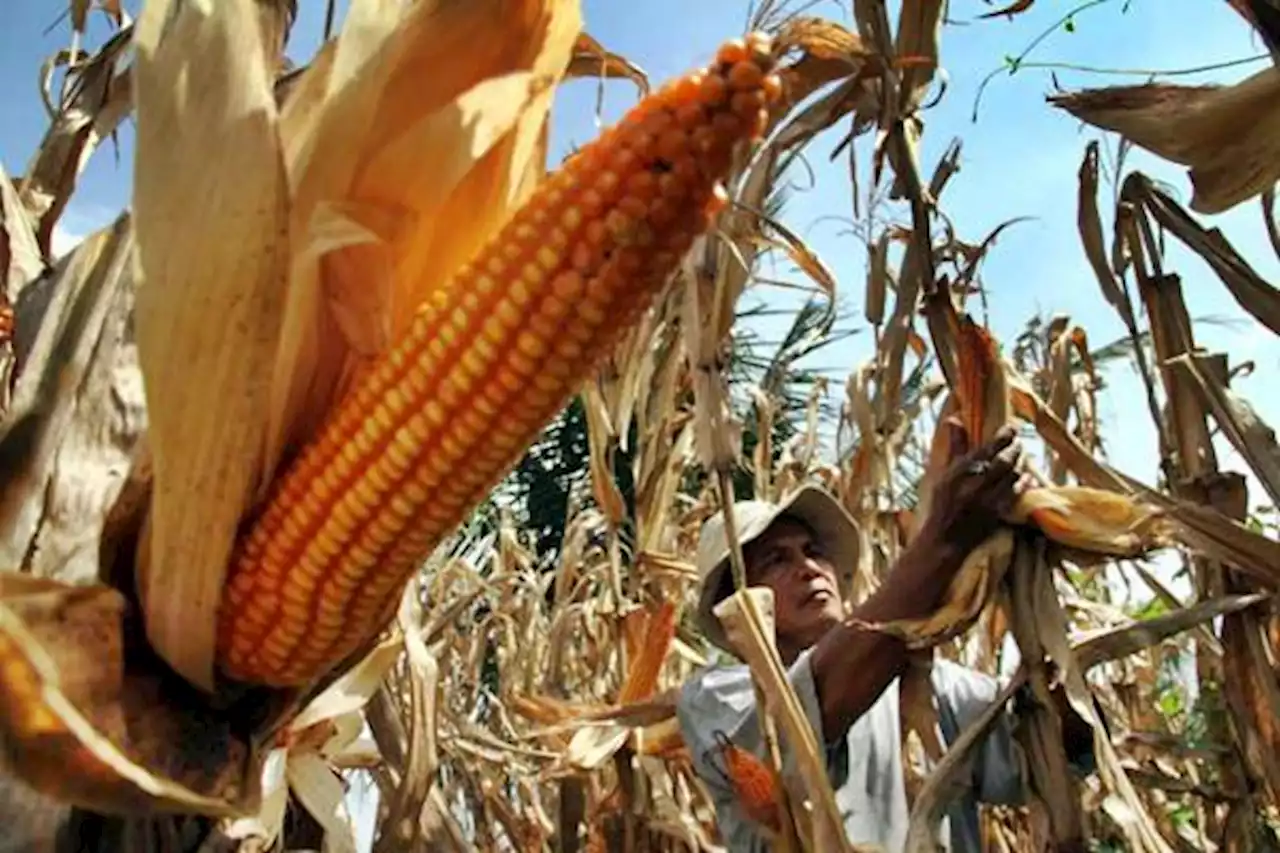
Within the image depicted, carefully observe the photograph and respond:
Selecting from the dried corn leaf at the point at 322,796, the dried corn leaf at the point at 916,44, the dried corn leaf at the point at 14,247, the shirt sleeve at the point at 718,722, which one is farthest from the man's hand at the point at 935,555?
the dried corn leaf at the point at 14,247

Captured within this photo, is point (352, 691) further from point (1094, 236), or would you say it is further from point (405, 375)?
point (1094, 236)

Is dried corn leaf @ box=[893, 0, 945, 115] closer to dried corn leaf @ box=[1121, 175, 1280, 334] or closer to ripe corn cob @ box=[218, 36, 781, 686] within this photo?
dried corn leaf @ box=[1121, 175, 1280, 334]

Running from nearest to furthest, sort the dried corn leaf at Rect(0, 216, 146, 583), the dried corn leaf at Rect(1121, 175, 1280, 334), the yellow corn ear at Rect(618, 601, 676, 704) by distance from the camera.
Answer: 1. the dried corn leaf at Rect(0, 216, 146, 583)
2. the dried corn leaf at Rect(1121, 175, 1280, 334)
3. the yellow corn ear at Rect(618, 601, 676, 704)

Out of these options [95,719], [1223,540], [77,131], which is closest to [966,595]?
[1223,540]

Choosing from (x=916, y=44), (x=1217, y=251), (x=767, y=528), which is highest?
(x=916, y=44)

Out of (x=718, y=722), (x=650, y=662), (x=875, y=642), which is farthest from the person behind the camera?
(x=650, y=662)

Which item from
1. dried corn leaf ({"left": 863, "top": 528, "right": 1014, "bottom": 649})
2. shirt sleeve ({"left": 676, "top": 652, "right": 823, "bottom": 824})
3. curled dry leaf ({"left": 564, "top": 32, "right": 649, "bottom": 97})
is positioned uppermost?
curled dry leaf ({"left": 564, "top": 32, "right": 649, "bottom": 97})

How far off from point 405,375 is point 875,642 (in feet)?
3.00

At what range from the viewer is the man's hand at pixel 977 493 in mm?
1510

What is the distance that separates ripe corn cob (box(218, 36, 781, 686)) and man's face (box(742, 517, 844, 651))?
1.38m

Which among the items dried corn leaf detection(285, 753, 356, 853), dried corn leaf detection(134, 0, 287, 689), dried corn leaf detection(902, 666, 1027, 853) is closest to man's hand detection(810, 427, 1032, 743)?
dried corn leaf detection(902, 666, 1027, 853)

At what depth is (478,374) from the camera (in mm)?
982

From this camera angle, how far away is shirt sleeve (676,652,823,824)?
2.03 metres

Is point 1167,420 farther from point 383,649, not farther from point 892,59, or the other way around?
point 383,649
